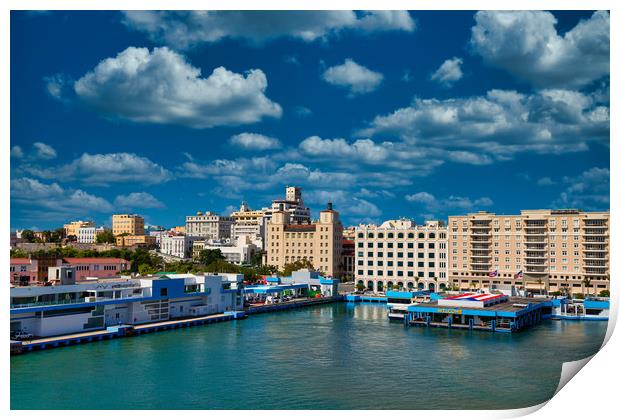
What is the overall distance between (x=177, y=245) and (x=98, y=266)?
1610 centimetres

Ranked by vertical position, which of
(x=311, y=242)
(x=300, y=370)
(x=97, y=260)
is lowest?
(x=300, y=370)

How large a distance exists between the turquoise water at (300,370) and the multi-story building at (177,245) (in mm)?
25094

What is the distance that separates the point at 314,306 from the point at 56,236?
19.9 metres

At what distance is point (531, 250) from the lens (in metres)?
22.0

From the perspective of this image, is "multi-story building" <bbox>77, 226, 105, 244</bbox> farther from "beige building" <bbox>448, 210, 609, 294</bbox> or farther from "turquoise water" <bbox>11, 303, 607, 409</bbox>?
"turquoise water" <bbox>11, 303, 607, 409</bbox>

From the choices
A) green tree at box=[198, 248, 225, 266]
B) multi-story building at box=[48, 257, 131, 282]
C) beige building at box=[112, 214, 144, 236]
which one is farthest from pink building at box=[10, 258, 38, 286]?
beige building at box=[112, 214, 144, 236]

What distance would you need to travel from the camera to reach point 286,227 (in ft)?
93.9

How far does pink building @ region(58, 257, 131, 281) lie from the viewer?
72.5 feet

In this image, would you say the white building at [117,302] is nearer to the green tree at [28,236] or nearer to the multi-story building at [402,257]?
the multi-story building at [402,257]

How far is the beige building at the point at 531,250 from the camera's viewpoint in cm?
2091

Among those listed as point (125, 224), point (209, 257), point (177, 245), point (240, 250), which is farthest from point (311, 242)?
point (125, 224)

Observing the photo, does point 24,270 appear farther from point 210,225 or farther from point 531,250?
point 210,225

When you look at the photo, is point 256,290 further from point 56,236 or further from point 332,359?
point 56,236

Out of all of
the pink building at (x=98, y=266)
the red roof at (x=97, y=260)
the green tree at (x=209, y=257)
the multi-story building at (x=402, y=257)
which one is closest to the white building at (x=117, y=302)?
the pink building at (x=98, y=266)
